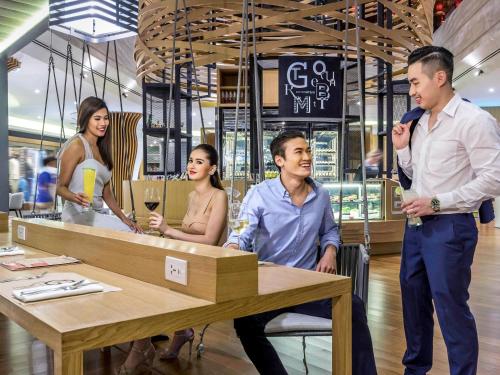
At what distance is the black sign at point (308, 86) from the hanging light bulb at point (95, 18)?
433 cm

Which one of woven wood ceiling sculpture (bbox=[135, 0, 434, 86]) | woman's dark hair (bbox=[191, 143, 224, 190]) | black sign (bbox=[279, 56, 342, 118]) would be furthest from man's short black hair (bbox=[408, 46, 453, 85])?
black sign (bbox=[279, 56, 342, 118])

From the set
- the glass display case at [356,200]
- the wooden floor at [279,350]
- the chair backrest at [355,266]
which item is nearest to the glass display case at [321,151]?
the glass display case at [356,200]

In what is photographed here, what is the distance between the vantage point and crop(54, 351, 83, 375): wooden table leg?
3.68 ft

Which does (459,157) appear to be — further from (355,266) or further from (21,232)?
(21,232)

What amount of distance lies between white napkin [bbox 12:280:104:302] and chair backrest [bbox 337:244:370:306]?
3.95 ft

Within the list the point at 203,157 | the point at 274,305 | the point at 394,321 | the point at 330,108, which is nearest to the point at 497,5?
the point at 330,108

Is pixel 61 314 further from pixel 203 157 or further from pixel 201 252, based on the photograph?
pixel 203 157

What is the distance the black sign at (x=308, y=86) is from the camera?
25.7 feet

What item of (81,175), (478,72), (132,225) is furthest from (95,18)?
(478,72)

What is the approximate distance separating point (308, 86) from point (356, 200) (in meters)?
2.16

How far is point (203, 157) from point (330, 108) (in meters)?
5.20

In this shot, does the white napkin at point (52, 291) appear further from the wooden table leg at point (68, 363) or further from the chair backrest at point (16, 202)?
the chair backrest at point (16, 202)

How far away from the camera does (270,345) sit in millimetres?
2006

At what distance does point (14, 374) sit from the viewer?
8.95ft
